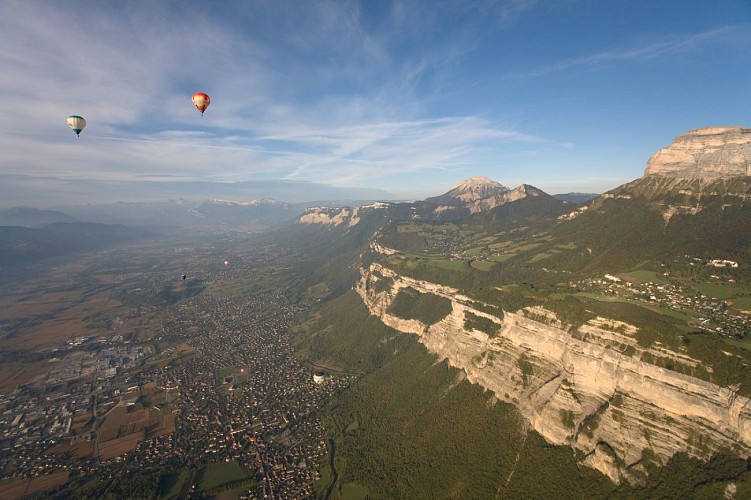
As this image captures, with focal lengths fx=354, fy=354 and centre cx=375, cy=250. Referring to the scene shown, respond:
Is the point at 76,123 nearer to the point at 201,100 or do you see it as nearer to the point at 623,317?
the point at 201,100

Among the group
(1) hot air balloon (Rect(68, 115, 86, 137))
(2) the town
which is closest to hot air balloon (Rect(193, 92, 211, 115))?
(1) hot air balloon (Rect(68, 115, 86, 137))

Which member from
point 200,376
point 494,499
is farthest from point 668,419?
point 200,376

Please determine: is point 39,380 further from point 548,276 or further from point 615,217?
point 615,217

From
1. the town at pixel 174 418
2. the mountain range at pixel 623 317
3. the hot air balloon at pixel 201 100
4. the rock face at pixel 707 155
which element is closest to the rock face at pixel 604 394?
the mountain range at pixel 623 317

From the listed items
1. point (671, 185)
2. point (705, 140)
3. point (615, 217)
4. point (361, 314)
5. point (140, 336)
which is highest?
point (705, 140)

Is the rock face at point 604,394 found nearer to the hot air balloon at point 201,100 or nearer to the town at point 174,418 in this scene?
the town at point 174,418

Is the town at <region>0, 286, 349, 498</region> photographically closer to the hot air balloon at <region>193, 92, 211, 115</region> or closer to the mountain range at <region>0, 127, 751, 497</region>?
the mountain range at <region>0, 127, 751, 497</region>
